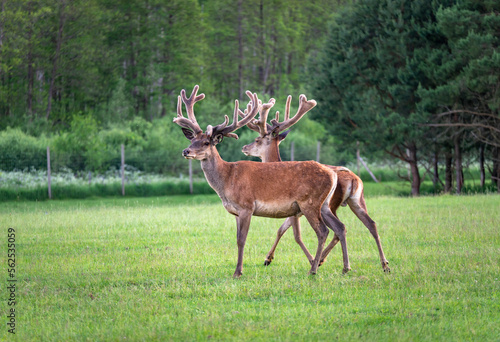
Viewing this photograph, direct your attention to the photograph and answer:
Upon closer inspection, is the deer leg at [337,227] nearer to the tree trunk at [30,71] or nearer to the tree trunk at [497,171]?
the tree trunk at [497,171]

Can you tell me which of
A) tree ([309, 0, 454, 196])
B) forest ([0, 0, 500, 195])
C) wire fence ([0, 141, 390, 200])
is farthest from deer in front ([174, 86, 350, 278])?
wire fence ([0, 141, 390, 200])

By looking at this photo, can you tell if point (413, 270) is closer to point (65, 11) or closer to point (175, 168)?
point (175, 168)

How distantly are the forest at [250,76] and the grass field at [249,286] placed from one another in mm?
9898

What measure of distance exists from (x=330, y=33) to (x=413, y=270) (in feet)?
66.3

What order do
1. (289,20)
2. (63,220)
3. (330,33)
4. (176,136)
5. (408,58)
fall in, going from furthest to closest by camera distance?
(289,20)
(176,136)
(330,33)
(408,58)
(63,220)

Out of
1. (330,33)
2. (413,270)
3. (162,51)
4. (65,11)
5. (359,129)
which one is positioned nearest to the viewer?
(413,270)

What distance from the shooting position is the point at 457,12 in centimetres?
2080

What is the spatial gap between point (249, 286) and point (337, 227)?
1.62m

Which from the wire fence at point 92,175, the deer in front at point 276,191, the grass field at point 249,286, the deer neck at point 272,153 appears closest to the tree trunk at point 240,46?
the wire fence at point 92,175

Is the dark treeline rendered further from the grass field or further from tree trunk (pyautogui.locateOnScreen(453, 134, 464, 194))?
the grass field

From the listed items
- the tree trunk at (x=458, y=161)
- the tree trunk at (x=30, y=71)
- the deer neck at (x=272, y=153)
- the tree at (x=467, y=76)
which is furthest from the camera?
the tree trunk at (x=30, y=71)

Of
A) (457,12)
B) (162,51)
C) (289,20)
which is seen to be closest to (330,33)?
(457,12)

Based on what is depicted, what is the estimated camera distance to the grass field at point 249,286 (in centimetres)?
583

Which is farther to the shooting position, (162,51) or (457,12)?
(162,51)
